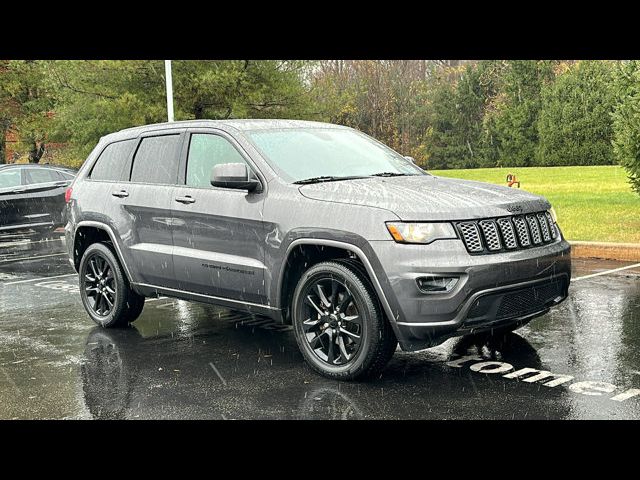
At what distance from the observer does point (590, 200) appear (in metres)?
21.0

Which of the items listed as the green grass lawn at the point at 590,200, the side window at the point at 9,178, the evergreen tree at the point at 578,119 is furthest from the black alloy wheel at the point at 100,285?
the evergreen tree at the point at 578,119

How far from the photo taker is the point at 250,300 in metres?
6.35

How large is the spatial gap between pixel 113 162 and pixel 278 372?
117 inches

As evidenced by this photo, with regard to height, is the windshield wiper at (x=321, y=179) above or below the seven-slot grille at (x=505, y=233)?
above

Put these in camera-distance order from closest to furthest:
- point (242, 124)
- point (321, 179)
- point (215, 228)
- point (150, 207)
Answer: point (321, 179) → point (215, 228) → point (242, 124) → point (150, 207)

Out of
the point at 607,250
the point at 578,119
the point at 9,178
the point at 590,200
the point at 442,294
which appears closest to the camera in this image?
the point at 442,294

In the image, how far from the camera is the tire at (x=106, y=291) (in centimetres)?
770

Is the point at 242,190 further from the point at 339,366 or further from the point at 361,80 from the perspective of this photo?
the point at 361,80

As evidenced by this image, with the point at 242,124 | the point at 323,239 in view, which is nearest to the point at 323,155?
the point at 242,124

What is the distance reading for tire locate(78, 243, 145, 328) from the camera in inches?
303

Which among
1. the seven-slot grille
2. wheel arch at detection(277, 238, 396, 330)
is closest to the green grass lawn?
the seven-slot grille

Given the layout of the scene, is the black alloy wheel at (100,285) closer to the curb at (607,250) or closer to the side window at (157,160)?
the side window at (157,160)

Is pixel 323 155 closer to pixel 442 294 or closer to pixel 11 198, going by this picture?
pixel 442 294

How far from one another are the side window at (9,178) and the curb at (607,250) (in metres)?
10.7
